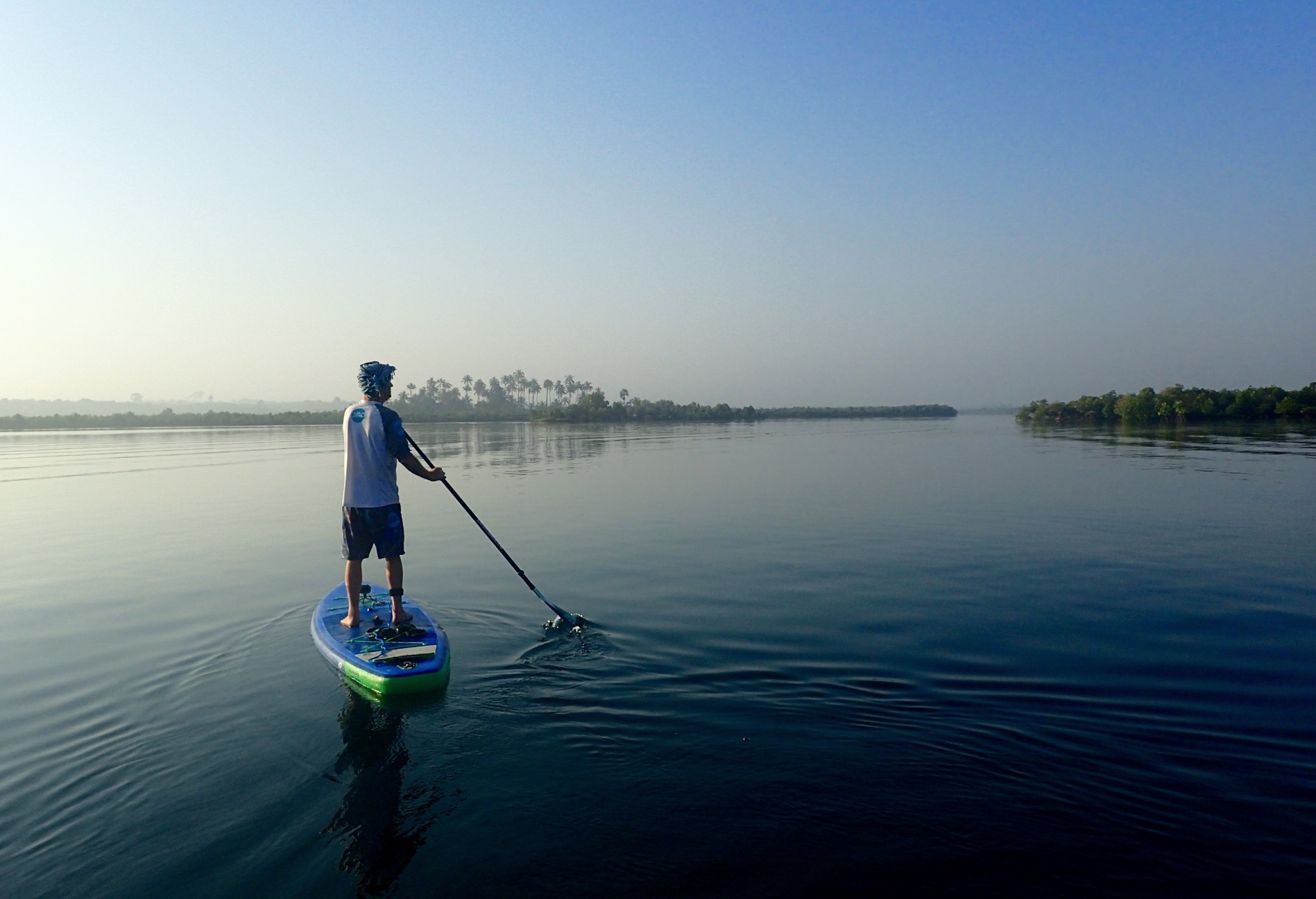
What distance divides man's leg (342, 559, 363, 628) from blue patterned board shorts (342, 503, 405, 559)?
0.16 m

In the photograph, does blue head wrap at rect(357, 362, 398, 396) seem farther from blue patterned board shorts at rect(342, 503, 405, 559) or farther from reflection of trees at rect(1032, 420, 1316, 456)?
reflection of trees at rect(1032, 420, 1316, 456)

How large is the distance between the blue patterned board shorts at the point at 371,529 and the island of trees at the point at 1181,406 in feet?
276

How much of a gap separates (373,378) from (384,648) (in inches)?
114

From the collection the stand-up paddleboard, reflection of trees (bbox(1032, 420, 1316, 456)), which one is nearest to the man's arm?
the stand-up paddleboard

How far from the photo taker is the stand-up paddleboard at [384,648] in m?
6.55

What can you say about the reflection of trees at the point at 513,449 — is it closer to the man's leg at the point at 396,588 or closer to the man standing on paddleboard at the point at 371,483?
the man's leg at the point at 396,588

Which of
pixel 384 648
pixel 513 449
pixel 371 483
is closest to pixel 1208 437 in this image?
pixel 513 449

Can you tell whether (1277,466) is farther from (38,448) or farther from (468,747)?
(38,448)

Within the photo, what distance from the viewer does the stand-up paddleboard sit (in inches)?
258

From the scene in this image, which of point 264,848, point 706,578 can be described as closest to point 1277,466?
point 706,578

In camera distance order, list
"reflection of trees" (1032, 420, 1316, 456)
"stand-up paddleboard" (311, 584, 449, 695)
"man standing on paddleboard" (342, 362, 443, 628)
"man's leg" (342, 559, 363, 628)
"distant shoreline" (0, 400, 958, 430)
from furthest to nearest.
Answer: "distant shoreline" (0, 400, 958, 430) → "reflection of trees" (1032, 420, 1316, 456) → "man's leg" (342, 559, 363, 628) → "man standing on paddleboard" (342, 362, 443, 628) → "stand-up paddleboard" (311, 584, 449, 695)

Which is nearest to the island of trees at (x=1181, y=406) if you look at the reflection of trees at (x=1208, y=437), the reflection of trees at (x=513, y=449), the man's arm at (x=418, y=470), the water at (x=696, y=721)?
the reflection of trees at (x=1208, y=437)

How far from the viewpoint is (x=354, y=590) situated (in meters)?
7.81

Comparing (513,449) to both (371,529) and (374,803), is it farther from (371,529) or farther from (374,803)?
(374,803)
